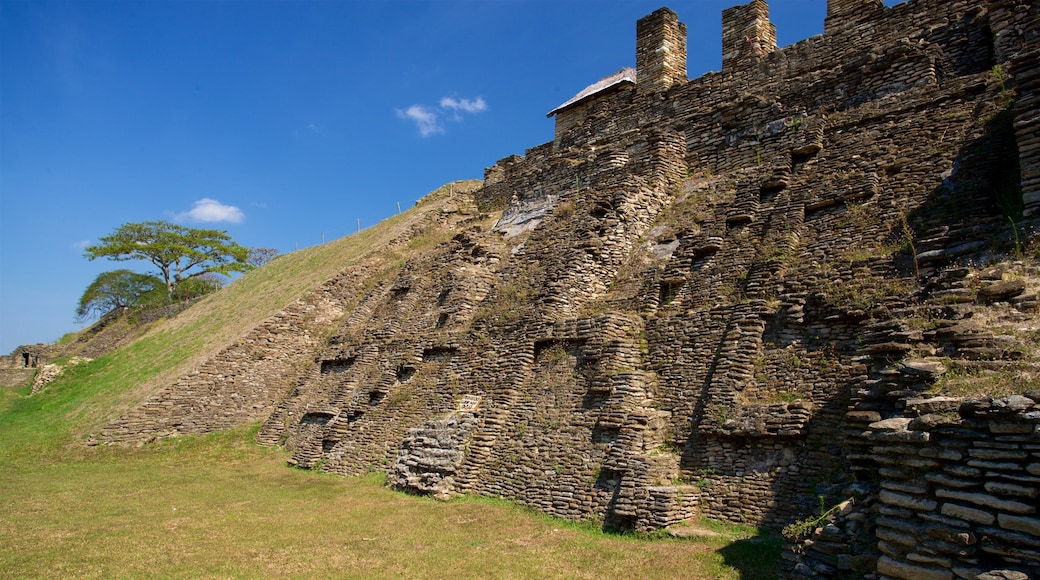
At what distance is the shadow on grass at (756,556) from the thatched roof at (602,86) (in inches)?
833

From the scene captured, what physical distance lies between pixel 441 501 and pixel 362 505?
1643 millimetres

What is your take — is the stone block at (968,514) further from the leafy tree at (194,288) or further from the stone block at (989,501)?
the leafy tree at (194,288)

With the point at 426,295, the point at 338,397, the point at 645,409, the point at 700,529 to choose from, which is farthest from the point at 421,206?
the point at 700,529

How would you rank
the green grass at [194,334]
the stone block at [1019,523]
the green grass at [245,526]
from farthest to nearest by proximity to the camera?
the green grass at [194,334], the green grass at [245,526], the stone block at [1019,523]

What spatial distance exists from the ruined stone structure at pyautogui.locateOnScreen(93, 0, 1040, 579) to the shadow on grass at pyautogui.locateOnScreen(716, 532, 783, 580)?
0.48 metres

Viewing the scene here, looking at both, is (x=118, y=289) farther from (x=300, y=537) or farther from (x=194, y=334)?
(x=300, y=537)

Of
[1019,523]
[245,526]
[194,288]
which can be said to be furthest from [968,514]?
[194,288]

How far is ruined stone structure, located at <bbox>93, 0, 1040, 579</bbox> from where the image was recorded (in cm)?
648

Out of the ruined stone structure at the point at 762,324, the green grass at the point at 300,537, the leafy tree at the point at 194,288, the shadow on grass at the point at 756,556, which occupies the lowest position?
the green grass at the point at 300,537

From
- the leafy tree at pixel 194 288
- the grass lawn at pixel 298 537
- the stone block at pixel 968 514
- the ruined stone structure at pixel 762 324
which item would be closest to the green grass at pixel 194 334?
the ruined stone structure at pixel 762 324

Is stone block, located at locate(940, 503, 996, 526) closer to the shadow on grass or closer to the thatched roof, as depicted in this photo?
the shadow on grass

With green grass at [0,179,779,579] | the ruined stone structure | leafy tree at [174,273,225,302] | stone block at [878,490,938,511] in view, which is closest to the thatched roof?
the ruined stone structure

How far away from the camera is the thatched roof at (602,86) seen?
2662 centimetres

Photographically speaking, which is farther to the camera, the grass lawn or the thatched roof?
the thatched roof
